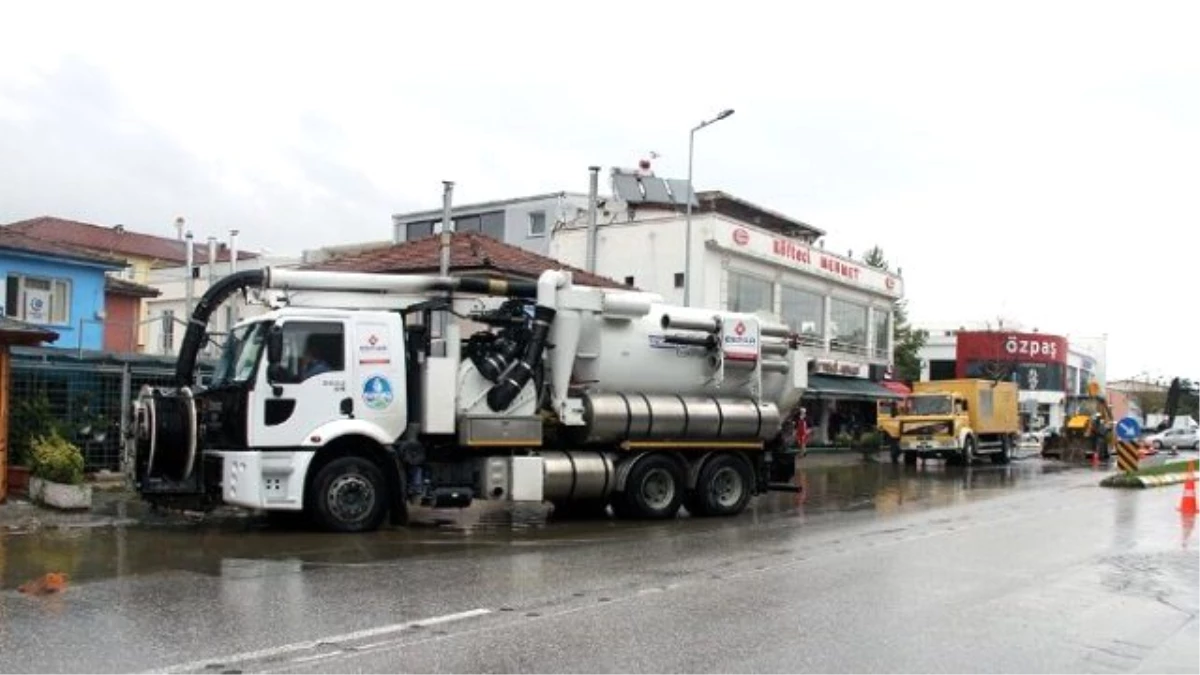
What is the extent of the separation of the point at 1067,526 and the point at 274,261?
38.8m

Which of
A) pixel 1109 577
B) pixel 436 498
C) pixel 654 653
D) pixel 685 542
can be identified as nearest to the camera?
pixel 654 653

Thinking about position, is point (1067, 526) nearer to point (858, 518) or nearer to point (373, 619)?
point (858, 518)

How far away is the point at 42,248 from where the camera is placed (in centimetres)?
2941

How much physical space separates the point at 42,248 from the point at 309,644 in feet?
85.1

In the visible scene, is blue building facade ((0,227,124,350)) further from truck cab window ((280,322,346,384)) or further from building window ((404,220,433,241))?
building window ((404,220,433,241))

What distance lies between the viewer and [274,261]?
48.2 metres

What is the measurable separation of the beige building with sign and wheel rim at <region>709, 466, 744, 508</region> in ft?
51.6

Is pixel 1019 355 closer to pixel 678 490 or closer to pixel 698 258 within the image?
pixel 698 258

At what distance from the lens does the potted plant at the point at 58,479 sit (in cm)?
1484

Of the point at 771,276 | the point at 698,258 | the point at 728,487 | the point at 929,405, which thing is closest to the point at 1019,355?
the point at 771,276

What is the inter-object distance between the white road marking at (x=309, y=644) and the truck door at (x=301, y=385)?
5.58m

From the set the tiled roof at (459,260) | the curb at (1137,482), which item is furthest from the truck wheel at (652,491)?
the curb at (1137,482)

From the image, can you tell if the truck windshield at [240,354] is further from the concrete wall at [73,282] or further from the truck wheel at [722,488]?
the concrete wall at [73,282]

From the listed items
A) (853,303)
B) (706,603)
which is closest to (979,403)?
(853,303)
